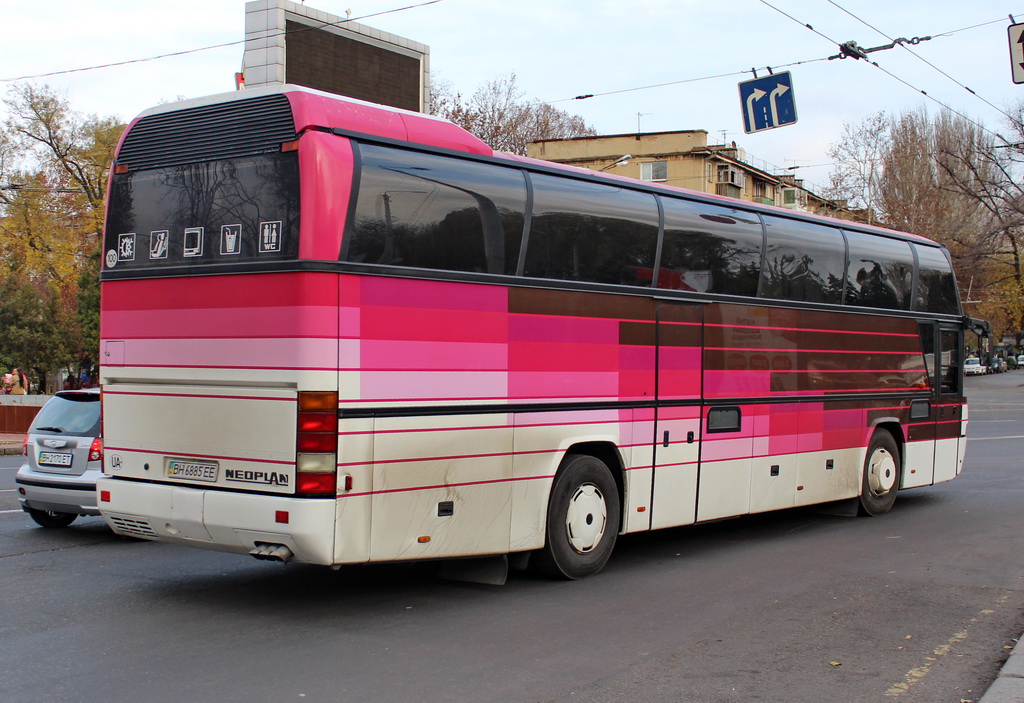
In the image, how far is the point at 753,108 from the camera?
63.0 feet

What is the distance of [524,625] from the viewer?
736cm

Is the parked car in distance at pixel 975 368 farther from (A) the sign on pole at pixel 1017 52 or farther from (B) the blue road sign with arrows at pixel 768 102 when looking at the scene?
(A) the sign on pole at pixel 1017 52

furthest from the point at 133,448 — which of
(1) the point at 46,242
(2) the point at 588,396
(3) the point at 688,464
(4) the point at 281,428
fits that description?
(1) the point at 46,242

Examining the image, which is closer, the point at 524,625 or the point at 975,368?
the point at 524,625

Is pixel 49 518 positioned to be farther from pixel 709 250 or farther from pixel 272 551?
pixel 709 250

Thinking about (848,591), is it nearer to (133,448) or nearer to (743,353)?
(743,353)

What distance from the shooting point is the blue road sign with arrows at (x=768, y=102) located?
19.0 meters

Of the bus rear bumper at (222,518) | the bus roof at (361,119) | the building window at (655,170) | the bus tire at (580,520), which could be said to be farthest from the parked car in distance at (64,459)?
the building window at (655,170)

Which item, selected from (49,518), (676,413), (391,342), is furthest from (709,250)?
(49,518)

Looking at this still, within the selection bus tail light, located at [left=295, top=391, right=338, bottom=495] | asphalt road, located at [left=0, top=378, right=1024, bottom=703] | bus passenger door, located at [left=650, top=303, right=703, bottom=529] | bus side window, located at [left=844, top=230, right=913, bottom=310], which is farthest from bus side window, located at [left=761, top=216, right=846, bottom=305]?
bus tail light, located at [left=295, top=391, right=338, bottom=495]

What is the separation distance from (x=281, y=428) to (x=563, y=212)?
3.06m

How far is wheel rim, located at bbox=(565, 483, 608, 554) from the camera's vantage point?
895cm

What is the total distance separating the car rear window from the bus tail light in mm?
4788

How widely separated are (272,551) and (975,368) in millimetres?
95079
